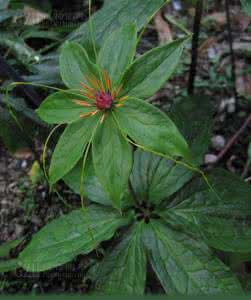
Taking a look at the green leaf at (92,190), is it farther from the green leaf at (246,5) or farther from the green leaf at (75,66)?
the green leaf at (246,5)

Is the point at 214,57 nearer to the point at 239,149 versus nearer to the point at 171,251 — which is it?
the point at 239,149

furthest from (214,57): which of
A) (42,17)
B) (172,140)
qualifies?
(172,140)

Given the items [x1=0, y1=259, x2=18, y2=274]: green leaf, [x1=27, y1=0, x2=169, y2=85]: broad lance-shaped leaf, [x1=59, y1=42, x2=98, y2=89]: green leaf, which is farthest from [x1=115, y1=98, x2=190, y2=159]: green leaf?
[x1=0, y1=259, x2=18, y2=274]: green leaf

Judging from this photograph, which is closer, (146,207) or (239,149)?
(146,207)

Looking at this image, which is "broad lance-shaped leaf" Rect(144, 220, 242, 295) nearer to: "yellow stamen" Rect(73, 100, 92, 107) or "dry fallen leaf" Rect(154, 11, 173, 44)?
"yellow stamen" Rect(73, 100, 92, 107)

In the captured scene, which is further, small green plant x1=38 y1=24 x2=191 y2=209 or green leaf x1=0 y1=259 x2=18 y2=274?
green leaf x1=0 y1=259 x2=18 y2=274

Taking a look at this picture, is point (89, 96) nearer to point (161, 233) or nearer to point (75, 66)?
point (75, 66)

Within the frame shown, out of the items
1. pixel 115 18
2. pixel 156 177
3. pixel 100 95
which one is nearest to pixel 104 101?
pixel 100 95
